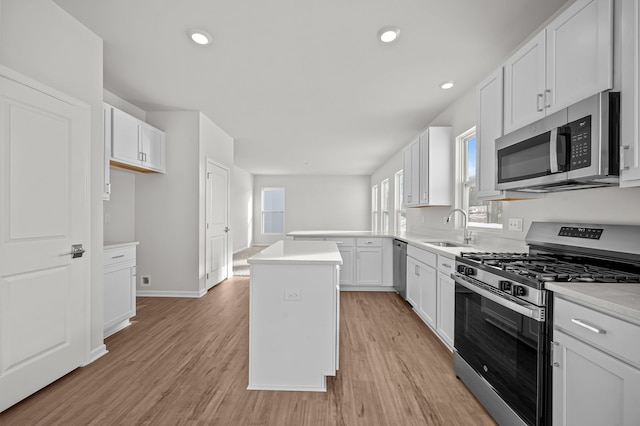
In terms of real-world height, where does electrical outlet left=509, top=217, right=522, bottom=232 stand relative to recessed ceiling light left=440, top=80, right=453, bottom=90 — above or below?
below

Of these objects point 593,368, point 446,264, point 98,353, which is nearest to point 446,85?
point 446,264

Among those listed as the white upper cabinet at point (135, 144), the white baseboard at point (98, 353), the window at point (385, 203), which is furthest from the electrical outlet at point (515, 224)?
the window at point (385, 203)

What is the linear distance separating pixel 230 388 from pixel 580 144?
245cm

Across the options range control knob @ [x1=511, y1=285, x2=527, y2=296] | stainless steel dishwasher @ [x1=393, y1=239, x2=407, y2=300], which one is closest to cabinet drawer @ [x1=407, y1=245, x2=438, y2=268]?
stainless steel dishwasher @ [x1=393, y1=239, x2=407, y2=300]

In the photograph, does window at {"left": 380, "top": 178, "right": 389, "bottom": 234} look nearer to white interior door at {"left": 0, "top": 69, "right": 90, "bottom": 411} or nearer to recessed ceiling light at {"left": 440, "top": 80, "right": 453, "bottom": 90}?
recessed ceiling light at {"left": 440, "top": 80, "right": 453, "bottom": 90}

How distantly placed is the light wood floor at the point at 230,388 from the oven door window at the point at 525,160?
145cm

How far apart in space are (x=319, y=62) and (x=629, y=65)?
2.17 m

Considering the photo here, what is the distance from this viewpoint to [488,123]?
2.32m

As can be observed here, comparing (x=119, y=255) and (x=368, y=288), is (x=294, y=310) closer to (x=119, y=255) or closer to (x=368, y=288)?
(x=119, y=255)

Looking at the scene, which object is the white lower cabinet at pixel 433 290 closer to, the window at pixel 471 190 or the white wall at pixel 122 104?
the window at pixel 471 190

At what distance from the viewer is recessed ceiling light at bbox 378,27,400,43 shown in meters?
2.29

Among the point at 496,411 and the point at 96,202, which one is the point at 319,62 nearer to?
the point at 96,202

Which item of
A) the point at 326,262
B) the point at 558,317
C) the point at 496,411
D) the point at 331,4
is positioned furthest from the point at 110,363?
the point at 331,4

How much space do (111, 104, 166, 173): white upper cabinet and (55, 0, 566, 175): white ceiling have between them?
0.37 metres
